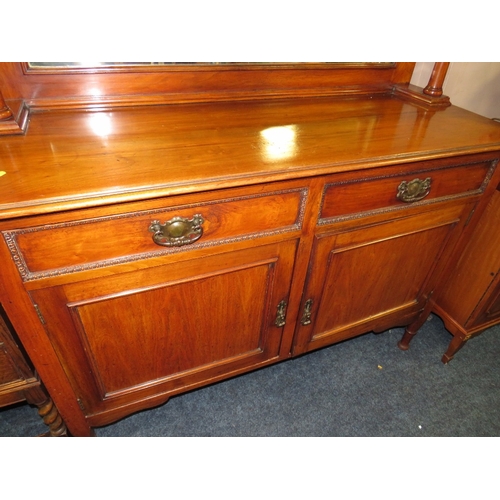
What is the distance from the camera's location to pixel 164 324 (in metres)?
0.84

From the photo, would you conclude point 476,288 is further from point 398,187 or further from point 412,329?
point 398,187

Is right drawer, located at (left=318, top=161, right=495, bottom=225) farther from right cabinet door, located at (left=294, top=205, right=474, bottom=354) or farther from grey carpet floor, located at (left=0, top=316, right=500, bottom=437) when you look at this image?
grey carpet floor, located at (left=0, top=316, right=500, bottom=437)

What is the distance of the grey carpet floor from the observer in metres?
1.17

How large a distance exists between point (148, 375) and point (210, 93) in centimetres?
78

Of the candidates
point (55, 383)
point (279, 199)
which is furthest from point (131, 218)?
point (55, 383)

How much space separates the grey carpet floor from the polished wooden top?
34.5 inches

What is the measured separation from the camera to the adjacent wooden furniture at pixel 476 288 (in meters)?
1.21

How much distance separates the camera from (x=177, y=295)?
802 millimetres

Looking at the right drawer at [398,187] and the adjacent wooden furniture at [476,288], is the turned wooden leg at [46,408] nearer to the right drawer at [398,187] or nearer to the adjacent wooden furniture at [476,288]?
the right drawer at [398,187]

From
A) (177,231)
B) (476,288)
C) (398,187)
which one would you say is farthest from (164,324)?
(476,288)

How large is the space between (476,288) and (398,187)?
2.27 ft

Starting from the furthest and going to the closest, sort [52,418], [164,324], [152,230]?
[52,418] → [164,324] → [152,230]

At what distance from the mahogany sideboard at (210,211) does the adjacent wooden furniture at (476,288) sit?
0.54 ft
